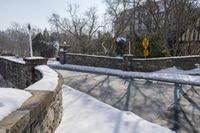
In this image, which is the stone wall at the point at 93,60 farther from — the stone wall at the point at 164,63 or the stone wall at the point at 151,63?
the stone wall at the point at 164,63

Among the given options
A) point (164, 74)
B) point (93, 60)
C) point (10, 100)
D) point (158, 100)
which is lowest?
point (158, 100)

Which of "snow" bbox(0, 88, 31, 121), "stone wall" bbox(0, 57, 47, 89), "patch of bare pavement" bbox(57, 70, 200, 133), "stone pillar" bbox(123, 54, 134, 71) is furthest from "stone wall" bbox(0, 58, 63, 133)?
"stone pillar" bbox(123, 54, 134, 71)

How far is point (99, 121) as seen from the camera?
5219 millimetres

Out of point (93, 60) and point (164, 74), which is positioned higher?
point (93, 60)

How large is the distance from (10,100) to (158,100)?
6006 mm

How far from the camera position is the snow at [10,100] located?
2606 mm

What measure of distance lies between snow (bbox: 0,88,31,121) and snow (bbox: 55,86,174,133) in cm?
160

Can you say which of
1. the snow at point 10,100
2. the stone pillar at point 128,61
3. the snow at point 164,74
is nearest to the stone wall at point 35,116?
the snow at point 10,100

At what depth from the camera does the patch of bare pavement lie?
5781 mm

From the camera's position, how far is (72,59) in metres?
19.4

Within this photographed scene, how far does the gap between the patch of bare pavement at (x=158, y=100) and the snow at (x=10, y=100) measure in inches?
146

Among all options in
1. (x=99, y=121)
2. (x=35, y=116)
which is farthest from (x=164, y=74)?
(x=35, y=116)

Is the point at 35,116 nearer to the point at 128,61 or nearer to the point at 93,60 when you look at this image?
the point at 128,61

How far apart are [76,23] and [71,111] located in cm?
2935
